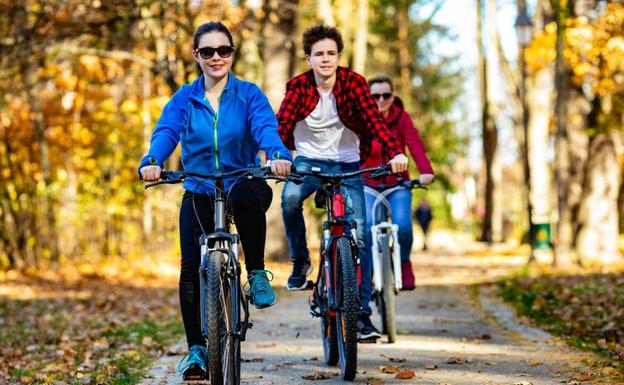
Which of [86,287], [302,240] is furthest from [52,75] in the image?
[302,240]

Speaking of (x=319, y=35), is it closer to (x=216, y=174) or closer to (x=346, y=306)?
(x=346, y=306)

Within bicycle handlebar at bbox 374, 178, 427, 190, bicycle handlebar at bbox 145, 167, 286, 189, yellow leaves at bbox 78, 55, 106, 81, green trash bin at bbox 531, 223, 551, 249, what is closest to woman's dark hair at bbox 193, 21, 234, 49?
bicycle handlebar at bbox 145, 167, 286, 189

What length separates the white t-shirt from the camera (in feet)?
24.1

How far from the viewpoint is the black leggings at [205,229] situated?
5855 mm

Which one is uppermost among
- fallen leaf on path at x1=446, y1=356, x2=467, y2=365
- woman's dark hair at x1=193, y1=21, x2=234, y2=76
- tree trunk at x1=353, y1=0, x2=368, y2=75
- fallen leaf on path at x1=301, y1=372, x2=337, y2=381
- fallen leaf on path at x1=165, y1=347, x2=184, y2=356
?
tree trunk at x1=353, y1=0, x2=368, y2=75

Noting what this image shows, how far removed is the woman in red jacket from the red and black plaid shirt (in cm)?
170

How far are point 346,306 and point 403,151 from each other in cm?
304

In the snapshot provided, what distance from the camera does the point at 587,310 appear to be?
10727mm

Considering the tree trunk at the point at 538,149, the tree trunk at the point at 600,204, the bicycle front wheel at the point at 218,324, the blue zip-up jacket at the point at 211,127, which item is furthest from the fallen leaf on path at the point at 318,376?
the tree trunk at the point at 538,149

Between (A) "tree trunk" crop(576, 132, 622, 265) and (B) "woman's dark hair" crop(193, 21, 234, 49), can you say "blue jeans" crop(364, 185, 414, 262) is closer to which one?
(B) "woman's dark hair" crop(193, 21, 234, 49)

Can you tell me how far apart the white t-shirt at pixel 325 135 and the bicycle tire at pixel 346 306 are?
0.98 metres

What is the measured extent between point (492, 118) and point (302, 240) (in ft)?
90.1

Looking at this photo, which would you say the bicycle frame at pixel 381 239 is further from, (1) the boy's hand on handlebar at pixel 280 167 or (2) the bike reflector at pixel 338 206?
(1) the boy's hand on handlebar at pixel 280 167

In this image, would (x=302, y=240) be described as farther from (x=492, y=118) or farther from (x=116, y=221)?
(x=492, y=118)
